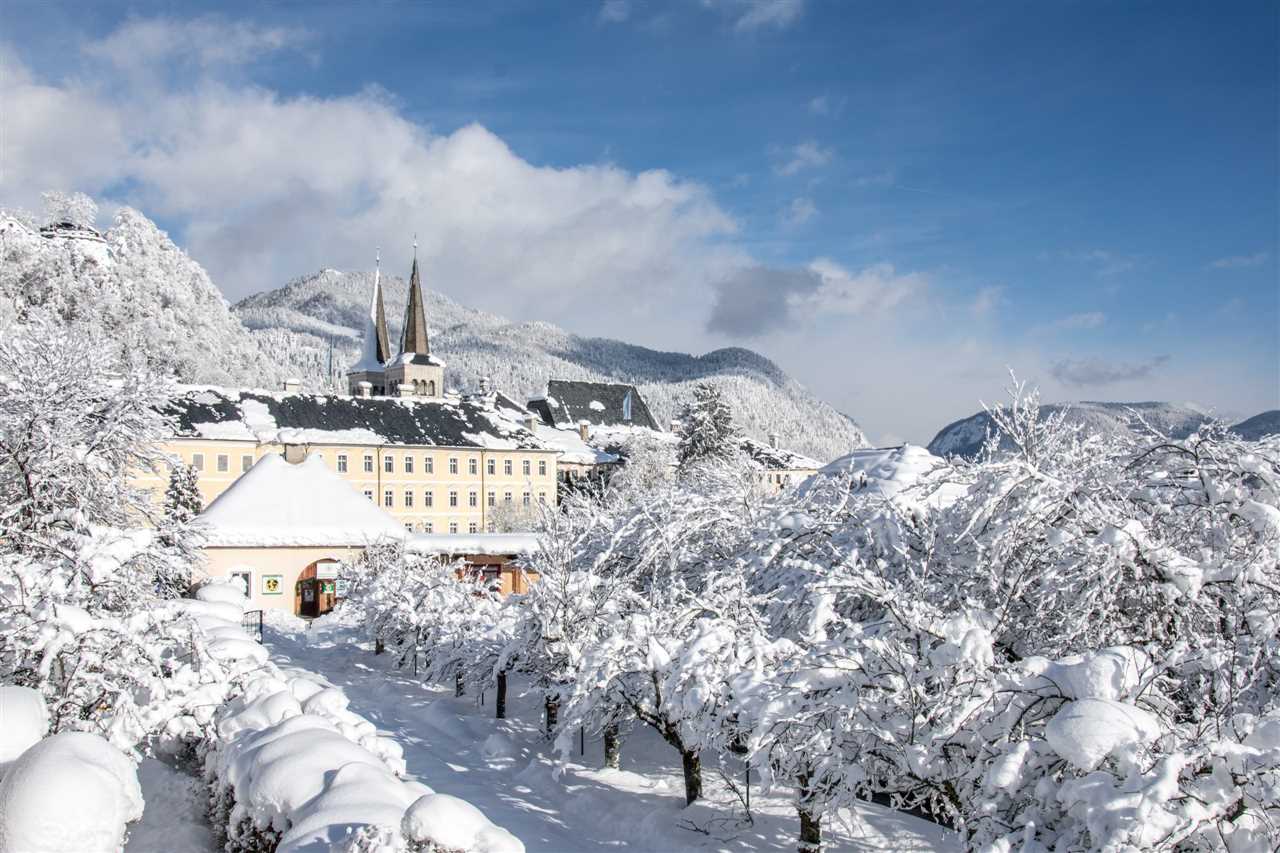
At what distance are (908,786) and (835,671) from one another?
1.14 m

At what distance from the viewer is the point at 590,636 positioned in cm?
1570

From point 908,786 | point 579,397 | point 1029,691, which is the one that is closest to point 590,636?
point 908,786

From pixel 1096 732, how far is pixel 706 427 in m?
55.1

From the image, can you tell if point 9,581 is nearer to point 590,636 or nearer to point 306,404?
point 590,636

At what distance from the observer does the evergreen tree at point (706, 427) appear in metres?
60.8

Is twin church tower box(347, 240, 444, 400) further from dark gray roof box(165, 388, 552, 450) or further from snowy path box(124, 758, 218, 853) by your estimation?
snowy path box(124, 758, 218, 853)

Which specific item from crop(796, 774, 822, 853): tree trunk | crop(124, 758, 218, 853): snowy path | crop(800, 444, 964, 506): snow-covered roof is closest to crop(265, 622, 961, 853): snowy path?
crop(796, 774, 822, 853): tree trunk

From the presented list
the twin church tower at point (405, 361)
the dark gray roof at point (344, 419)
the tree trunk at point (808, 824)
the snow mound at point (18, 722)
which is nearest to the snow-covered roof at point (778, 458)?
the dark gray roof at point (344, 419)

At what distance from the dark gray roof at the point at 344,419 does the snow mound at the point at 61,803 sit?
156 ft

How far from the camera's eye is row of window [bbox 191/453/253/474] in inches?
2127

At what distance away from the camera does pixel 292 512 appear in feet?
125

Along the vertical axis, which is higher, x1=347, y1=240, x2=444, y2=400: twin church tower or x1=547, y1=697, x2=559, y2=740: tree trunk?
x1=347, y1=240, x2=444, y2=400: twin church tower

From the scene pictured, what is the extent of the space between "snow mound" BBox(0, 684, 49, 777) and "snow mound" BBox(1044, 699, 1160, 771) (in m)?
9.15

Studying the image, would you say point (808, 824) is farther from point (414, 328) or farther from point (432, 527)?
point (414, 328)
